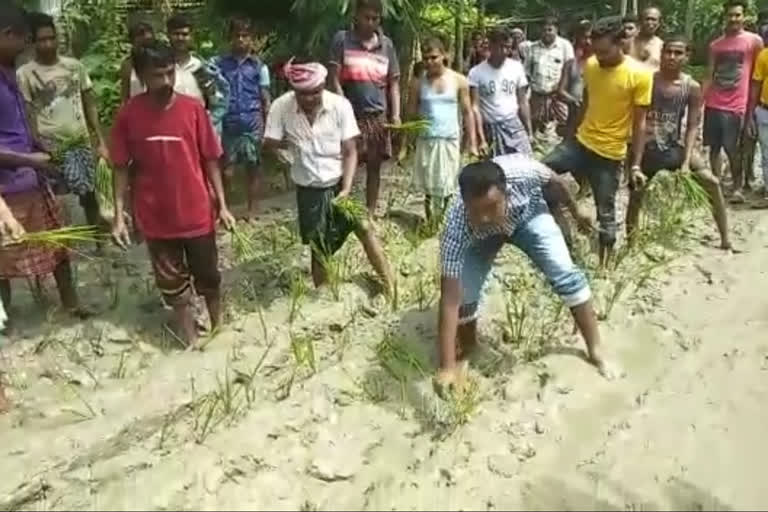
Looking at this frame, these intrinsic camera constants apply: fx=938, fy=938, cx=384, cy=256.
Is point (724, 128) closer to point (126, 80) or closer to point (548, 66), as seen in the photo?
point (548, 66)

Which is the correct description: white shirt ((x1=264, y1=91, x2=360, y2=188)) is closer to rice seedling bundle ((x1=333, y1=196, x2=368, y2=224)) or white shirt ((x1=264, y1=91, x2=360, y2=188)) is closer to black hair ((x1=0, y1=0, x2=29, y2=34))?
rice seedling bundle ((x1=333, y1=196, x2=368, y2=224))

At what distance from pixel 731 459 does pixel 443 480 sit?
116 cm

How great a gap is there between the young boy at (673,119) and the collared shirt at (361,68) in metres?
1.73

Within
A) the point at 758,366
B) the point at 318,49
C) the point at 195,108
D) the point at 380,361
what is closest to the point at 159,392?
the point at 380,361

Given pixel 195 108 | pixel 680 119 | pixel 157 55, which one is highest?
pixel 157 55

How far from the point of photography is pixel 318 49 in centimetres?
770

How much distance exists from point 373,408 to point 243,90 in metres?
3.12

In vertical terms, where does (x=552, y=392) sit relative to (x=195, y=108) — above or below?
below

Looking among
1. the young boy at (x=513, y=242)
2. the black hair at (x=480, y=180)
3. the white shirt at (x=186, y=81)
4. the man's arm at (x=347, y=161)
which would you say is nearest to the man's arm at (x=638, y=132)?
the young boy at (x=513, y=242)

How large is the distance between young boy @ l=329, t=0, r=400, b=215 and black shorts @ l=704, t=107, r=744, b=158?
262 centimetres

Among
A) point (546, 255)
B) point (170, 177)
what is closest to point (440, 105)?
point (546, 255)

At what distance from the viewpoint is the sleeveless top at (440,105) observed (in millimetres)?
6098

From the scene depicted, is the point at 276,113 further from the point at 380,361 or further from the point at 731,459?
the point at 731,459

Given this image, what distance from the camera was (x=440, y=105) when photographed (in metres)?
6.11
